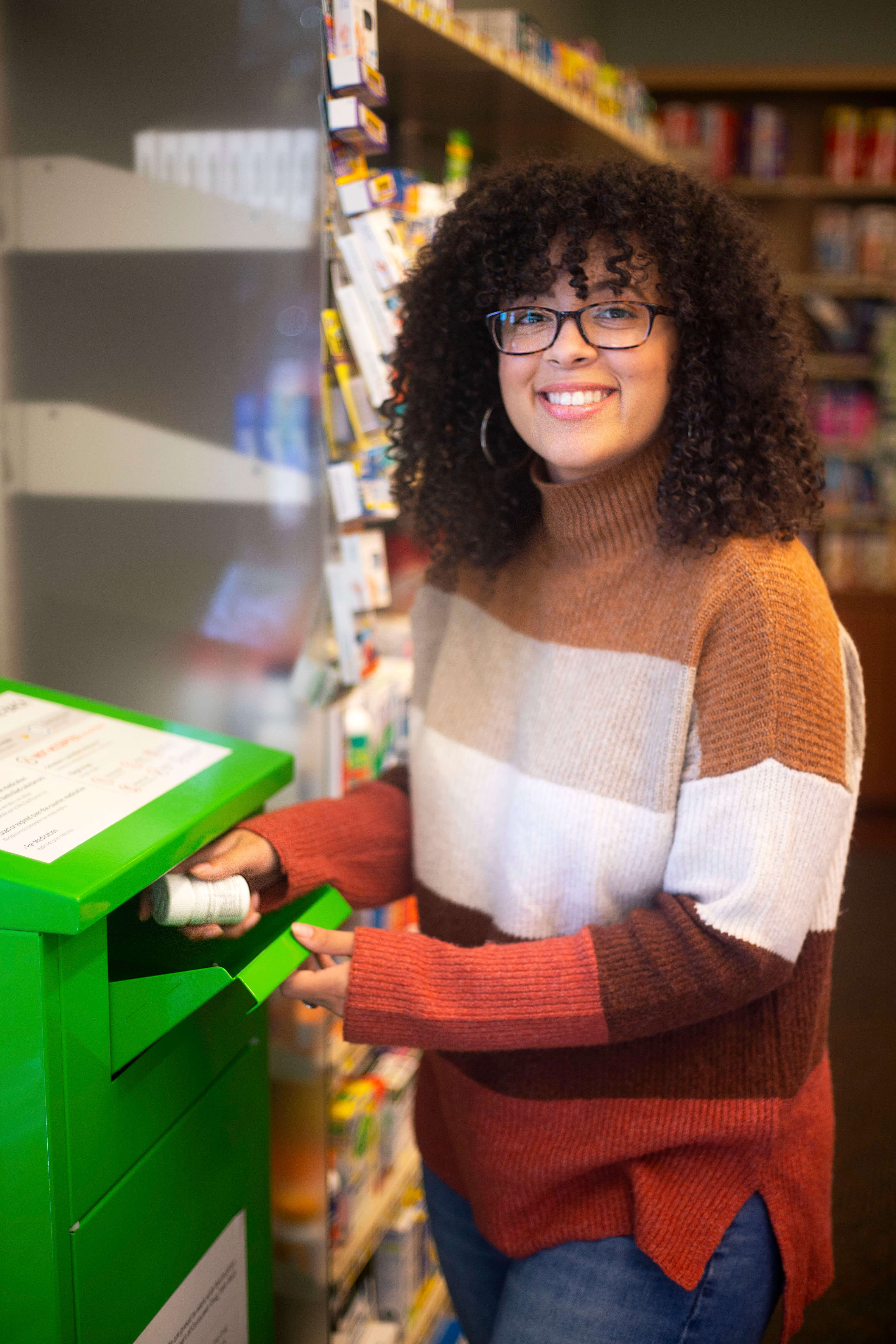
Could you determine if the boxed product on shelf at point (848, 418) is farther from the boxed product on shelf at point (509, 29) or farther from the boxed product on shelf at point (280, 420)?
the boxed product on shelf at point (280, 420)

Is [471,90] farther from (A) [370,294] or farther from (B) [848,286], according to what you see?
(B) [848,286]

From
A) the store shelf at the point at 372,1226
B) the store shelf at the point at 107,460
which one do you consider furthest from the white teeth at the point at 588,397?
the store shelf at the point at 372,1226

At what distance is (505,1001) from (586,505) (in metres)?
0.52

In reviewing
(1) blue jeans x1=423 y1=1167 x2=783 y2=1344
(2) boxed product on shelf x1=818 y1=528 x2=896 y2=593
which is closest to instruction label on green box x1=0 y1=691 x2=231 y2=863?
(1) blue jeans x1=423 y1=1167 x2=783 y2=1344

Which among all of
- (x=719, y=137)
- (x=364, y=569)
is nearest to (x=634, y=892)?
(x=364, y=569)

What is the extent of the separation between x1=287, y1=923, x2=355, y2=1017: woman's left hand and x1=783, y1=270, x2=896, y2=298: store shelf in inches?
174

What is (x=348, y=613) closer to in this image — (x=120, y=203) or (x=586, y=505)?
(x=586, y=505)

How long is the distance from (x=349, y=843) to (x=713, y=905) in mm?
509

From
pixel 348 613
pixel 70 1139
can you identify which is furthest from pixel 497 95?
pixel 70 1139

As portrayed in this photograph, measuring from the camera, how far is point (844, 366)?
16.2ft

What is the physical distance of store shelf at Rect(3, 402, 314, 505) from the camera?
172 centimetres

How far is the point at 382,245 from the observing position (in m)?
1.57

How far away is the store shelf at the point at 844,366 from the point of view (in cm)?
492

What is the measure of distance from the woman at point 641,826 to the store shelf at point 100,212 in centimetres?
50
